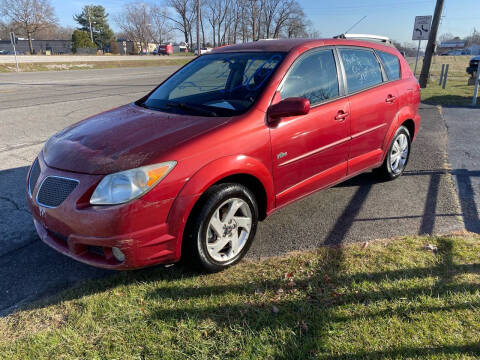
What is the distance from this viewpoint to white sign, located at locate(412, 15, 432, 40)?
656 inches

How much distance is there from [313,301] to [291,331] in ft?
1.19

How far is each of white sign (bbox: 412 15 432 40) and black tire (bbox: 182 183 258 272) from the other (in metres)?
17.3

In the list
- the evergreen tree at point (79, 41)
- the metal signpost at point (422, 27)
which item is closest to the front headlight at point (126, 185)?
the metal signpost at point (422, 27)

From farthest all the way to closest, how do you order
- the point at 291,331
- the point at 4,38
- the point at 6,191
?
the point at 4,38, the point at 6,191, the point at 291,331

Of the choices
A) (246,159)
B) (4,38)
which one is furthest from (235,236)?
(4,38)

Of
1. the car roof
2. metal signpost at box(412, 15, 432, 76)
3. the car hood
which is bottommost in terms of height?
the car hood

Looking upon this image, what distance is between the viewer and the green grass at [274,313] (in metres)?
2.27

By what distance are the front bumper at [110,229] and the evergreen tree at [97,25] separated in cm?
9062

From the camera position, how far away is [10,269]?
310 cm

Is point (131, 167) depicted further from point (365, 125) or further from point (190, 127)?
point (365, 125)

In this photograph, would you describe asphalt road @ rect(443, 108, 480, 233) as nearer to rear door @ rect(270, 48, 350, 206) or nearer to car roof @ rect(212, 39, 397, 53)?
rear door @ rect(270, 48, 350, 206)

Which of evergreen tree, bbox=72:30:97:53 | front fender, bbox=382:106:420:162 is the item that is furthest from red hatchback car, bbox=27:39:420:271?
evergreen tree, bbox=72:30:97:53

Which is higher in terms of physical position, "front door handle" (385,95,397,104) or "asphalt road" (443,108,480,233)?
"front door handle" (385,95,397,104)

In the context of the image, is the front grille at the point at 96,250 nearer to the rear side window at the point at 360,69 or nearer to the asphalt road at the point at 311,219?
the asphalt road at the point at 311,219
